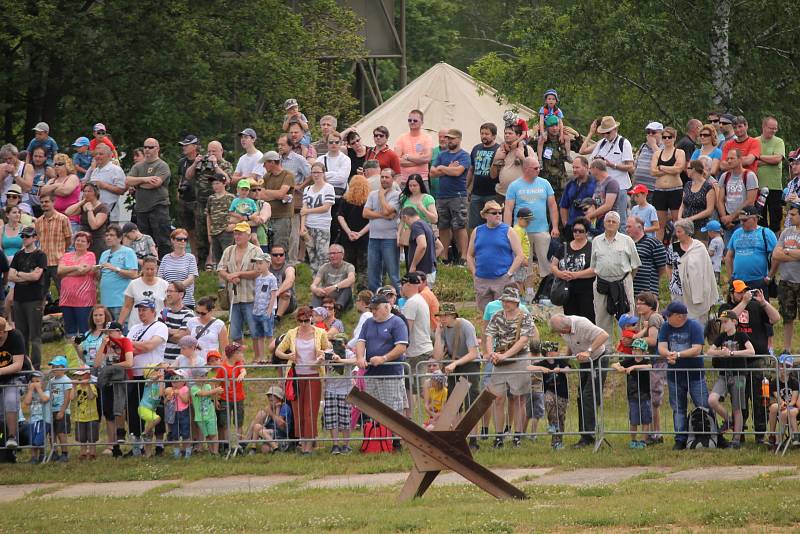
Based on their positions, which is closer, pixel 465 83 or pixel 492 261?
pixel 492 261

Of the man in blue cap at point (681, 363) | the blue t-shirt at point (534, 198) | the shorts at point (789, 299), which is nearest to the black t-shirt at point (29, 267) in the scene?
the blue t-shirt at point (534, 198)

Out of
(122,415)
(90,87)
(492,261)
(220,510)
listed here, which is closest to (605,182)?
(492,261)

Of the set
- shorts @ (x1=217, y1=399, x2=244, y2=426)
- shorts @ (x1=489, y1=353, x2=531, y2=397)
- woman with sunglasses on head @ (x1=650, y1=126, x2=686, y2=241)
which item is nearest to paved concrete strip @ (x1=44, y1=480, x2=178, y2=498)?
shorts @ (x1=217, y1=399, x2=244, y2=426)

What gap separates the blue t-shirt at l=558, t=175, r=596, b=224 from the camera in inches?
771

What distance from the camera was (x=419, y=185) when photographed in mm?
19938

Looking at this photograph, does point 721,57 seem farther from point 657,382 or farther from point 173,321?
point 173,321

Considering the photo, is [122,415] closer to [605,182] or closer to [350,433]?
[350,433]

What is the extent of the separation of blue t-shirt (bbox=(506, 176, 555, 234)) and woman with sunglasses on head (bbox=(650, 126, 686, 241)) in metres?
1.86

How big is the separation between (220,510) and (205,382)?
350 cm

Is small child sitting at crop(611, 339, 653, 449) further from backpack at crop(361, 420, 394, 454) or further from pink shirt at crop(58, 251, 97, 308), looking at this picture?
pink shirt at crop(58, 251, 97, 308)

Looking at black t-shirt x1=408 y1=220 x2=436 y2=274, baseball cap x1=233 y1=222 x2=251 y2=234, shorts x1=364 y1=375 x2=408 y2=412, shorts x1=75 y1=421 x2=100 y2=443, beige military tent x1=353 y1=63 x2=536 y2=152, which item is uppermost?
beige military tent x1=353 y1=63 x2=536 y2=152

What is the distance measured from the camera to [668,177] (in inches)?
806

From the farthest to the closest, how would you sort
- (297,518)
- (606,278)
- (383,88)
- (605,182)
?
(383,88)
(605,182)
(606,278)
(297,518)

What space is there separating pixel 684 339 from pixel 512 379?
193cm
